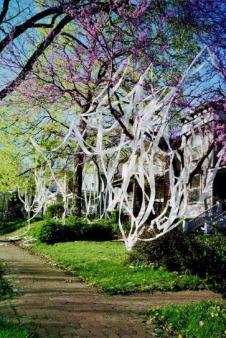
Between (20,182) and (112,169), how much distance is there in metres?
31.2

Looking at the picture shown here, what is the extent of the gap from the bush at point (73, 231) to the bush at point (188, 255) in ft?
35.8

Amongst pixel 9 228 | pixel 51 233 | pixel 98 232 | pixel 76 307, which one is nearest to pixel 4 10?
pixel 76 307

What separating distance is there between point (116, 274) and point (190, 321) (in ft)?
20.1

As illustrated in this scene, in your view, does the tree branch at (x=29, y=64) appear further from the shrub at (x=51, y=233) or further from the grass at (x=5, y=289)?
the shrub at (x=51, y=233)

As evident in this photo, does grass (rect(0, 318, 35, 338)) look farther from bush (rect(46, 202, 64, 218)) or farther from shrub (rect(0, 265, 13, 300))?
bush (rect(46, 202, 64, 218))

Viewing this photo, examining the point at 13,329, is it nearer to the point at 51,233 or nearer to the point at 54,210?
the point at 51,233

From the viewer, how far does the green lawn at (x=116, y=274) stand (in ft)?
39.5

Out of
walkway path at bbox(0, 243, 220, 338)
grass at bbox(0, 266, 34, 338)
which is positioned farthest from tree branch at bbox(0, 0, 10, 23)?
grass at bbox(0, 266, 34, 338)

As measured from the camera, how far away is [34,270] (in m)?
15.3

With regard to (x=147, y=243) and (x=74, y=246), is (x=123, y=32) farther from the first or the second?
(x=74, y=246)

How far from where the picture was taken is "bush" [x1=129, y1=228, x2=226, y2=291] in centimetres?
1300

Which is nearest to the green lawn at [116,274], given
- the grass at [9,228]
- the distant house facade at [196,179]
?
the distant house facade at [196,179]

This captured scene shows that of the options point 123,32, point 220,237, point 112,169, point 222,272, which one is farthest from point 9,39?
point 220,237

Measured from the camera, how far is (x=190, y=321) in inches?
316
